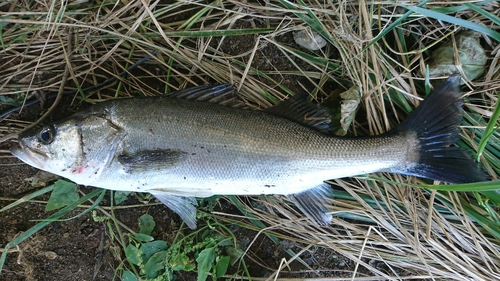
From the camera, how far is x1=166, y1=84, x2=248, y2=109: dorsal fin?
256cm

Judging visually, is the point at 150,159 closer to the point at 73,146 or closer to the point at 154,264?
the point at 73,146

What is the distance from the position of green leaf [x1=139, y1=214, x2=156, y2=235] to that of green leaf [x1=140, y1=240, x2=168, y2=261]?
0.10m

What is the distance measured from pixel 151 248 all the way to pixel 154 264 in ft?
0.38

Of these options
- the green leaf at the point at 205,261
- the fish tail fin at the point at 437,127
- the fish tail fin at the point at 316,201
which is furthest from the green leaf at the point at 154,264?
the fish tail fin at the point at 437,127

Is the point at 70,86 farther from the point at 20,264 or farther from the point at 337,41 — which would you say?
the point at 337,41

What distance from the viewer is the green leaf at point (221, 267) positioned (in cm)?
276

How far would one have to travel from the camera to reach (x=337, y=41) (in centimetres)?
266

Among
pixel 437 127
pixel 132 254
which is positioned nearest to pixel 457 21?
pixel 437 127

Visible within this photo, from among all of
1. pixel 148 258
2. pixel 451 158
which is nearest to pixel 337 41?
pixel 451 158

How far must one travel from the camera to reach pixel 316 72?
9.38 ft

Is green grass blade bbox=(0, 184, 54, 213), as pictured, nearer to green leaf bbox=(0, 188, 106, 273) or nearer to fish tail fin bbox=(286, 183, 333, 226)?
green leaf bbox=(0, 188, 106, 273)

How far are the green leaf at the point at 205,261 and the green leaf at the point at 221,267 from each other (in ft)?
0.17

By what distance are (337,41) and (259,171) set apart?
1044mm

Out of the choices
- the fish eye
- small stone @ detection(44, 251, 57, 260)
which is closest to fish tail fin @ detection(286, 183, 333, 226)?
the fish eye
